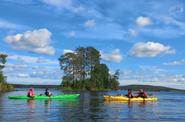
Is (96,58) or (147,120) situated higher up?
(96,58)

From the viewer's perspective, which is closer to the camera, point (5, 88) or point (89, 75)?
point (5, 88)

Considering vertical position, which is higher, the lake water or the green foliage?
the green foliage

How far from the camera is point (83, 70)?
16888 centimetres

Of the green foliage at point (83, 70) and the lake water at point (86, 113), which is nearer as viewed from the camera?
the lake water at point (86, 113)

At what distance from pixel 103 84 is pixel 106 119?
13577 centimetres

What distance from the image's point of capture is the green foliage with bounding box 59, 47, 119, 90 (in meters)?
166

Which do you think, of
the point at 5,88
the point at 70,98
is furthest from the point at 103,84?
the point at 70,98

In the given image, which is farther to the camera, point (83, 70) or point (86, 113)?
point (83, 70)

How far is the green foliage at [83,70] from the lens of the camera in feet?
544

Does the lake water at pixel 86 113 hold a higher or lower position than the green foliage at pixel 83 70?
lower

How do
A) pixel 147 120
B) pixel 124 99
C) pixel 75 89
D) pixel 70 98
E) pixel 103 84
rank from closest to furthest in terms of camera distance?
pixel 147 120
pixel 124 99
pixel 70 98
pixel 75 89
pixel 103 84

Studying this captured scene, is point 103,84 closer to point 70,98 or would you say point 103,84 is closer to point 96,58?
point 96,58

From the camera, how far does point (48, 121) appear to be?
40.0 metres

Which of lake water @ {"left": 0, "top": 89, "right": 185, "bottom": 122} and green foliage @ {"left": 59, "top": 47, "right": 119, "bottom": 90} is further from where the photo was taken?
green foliage @ {"left": 59, "top": 47, "right": 119, "bottom": 90}
